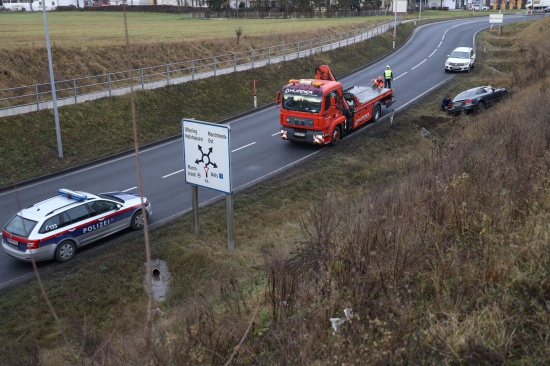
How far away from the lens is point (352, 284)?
23.0ft

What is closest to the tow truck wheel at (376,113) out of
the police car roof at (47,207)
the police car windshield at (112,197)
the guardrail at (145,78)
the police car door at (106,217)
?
the guardrail at (145,78)

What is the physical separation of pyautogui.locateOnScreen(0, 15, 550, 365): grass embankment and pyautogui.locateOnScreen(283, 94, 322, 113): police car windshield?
5.84 m

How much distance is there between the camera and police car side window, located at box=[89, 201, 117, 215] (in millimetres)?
13914

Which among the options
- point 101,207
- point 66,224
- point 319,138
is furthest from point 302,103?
point 66,224

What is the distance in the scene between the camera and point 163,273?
12641mm

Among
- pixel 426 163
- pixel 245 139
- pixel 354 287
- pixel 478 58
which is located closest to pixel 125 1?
pixel 354 287

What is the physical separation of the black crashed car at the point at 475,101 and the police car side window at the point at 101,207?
55.6 ft

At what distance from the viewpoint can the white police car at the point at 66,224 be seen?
1264 centimetres

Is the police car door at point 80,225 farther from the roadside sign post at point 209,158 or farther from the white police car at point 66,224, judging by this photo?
the roadside sign post at point 209,158

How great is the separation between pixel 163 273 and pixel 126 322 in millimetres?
2200

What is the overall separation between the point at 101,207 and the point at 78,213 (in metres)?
0.67

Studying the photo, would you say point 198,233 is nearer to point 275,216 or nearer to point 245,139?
point 275,216

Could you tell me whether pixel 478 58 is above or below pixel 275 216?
above

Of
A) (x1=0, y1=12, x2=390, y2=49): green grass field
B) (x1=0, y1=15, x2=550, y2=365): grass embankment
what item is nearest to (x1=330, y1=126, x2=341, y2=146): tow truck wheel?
(x1=0, y1=15, x2=550, y2=365): grass embankment
